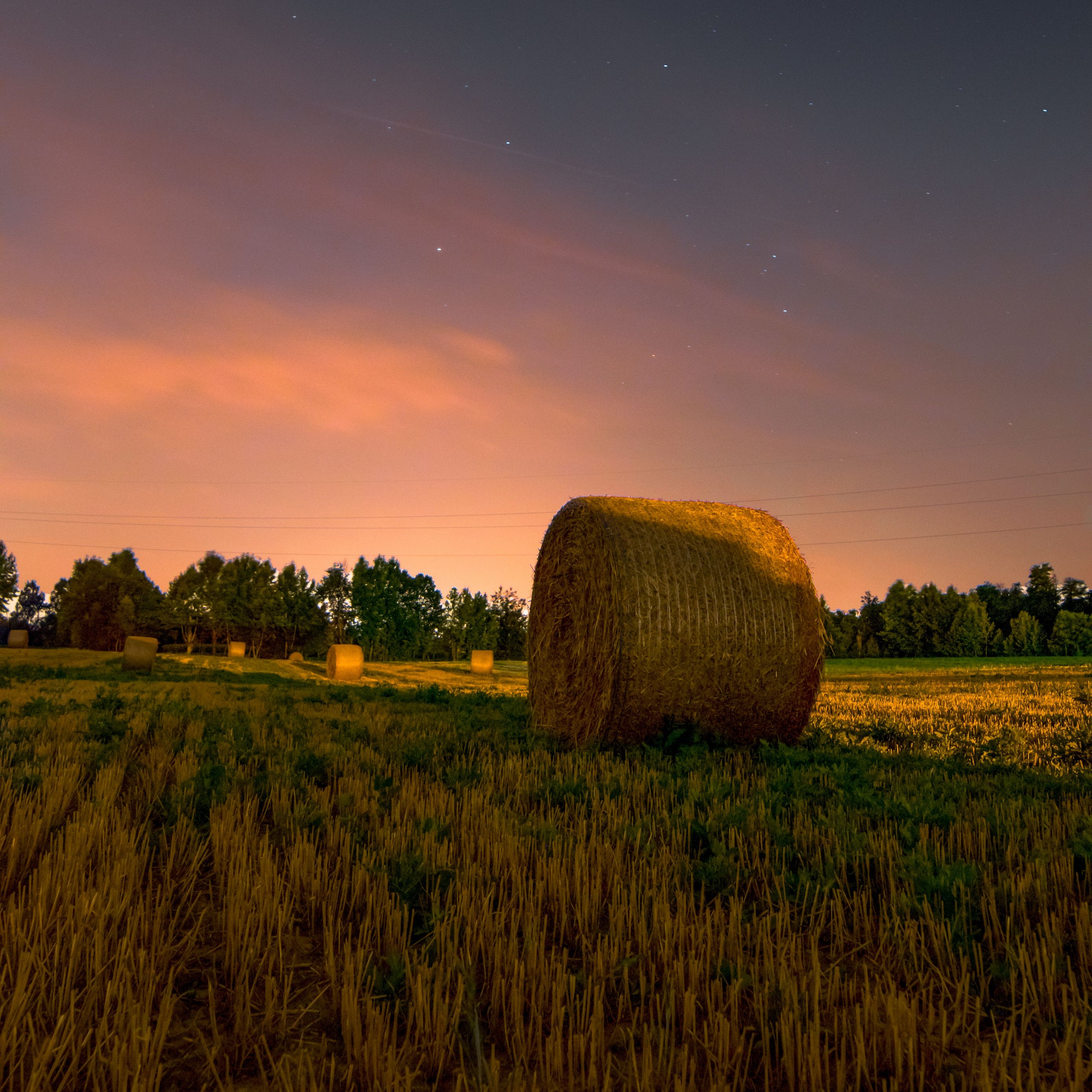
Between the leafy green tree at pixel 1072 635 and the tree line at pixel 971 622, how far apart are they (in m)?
0.09

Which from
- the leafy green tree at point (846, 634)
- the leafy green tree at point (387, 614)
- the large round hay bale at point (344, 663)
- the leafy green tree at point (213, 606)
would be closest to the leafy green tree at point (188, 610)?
the leafy green tree at point (213, 606)

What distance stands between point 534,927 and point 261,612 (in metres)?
101

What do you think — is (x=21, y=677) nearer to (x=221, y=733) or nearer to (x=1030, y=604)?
(x=221, y=733)

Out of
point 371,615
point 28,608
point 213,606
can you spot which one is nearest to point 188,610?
point 213,606

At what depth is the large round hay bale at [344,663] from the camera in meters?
32.3

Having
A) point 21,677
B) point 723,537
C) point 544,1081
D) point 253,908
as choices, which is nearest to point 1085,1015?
point 544,1081

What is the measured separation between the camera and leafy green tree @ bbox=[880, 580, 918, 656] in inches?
4070

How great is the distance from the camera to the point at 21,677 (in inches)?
837

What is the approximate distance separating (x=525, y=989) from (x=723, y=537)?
25.8 feet

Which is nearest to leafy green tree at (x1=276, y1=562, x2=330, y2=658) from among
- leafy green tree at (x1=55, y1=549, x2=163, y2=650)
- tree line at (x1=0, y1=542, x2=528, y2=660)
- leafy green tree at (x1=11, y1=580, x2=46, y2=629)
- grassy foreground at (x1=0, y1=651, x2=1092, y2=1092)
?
tree line at (x1=0, y1=542, x2=528, y2=660)

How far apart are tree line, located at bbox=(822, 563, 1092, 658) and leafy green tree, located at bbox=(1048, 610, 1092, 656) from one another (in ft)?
0.29

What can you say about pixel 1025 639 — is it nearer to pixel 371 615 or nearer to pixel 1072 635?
pixel 1072 635

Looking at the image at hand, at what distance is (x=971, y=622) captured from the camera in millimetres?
95250

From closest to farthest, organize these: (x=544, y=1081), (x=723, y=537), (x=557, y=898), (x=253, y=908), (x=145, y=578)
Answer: (x=544, y=1081) → (x=253, y=908) → (x=557, y=898) → (x=723, y=537) → (x=145, y=578)
